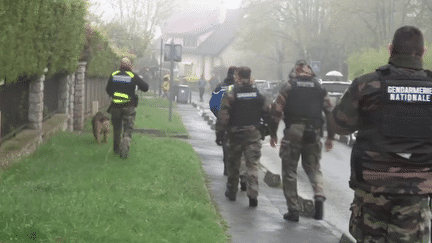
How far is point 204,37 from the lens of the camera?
308 feet

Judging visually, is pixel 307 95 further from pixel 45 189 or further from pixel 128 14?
pixel 128 14

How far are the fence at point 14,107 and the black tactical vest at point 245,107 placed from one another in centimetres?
385

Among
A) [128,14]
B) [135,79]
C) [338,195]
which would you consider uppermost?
[128,14]

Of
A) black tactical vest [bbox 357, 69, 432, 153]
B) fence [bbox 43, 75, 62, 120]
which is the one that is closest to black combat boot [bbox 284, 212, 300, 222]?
black tactical vest [bbox 357, 69, 432, 153]

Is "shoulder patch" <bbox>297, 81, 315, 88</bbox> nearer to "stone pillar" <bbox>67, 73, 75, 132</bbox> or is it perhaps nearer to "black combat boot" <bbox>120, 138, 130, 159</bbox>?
"black combat boot" <bbox>120, 138, 130, 159</bbox>

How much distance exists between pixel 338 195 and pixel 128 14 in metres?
45.7

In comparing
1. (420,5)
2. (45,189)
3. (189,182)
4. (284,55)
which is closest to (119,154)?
(189,182)

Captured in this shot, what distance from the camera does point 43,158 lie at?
1088 cm

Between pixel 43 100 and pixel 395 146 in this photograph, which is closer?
pixel 395 146

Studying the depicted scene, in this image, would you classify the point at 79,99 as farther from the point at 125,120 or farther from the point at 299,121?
the point at 299,121

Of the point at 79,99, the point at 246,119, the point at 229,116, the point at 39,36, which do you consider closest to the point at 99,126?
the point at 39,36

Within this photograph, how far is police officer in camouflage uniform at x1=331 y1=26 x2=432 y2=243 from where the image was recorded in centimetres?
432

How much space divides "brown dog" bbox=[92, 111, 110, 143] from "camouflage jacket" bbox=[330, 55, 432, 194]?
9427 mm

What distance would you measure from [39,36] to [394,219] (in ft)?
27.3
